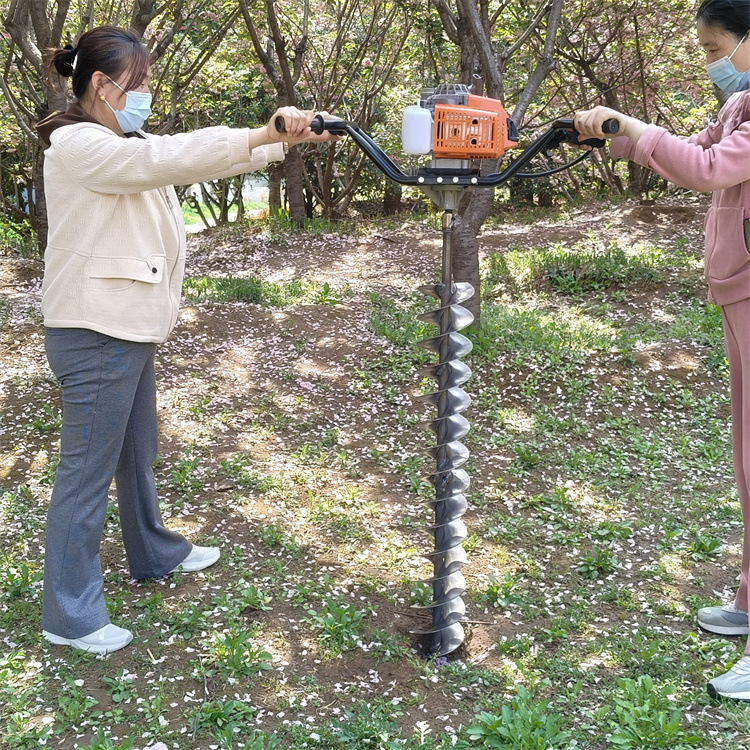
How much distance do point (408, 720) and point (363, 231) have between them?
27.1 feet

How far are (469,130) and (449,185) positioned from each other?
0.19 m

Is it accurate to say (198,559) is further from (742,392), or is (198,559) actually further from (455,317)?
(742,392)

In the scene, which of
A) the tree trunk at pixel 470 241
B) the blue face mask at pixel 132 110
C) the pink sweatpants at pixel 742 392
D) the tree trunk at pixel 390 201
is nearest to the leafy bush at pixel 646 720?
the pink sweatpants at pixel 742 392

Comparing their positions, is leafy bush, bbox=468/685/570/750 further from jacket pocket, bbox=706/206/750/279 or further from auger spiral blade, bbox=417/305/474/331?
jacket pocket, bbox=706/206/750/279

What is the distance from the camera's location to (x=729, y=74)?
2.63 m

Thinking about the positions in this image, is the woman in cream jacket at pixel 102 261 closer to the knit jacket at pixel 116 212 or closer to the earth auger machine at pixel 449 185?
the knit jacket at pixel 116 212

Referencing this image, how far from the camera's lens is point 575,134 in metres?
2.68

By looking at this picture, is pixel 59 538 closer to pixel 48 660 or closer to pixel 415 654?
pixel 48 660

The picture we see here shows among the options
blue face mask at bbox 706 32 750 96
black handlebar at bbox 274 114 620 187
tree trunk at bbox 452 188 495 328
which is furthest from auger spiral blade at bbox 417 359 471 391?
tree trunk at bbox 452 188 495 328

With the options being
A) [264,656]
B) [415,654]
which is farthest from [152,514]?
[415,654]

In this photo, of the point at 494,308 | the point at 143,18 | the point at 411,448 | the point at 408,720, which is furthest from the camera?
the point at 494,308

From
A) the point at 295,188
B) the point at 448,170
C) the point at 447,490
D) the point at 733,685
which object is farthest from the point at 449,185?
the point at 295,188

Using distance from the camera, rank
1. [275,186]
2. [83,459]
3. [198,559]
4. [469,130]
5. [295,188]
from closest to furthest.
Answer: [469,130] → [83,459] → [198,559] → [295,188] → [275,186]

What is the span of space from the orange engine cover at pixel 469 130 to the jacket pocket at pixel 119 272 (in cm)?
101
